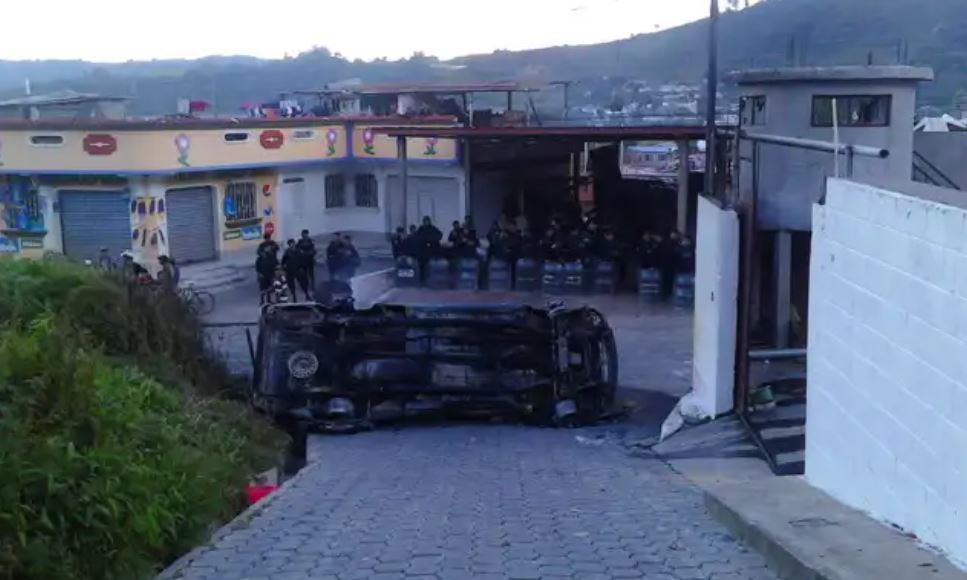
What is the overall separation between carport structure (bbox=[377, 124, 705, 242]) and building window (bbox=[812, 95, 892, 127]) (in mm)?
8433

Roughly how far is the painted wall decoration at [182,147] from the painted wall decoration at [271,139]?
2.65 metres

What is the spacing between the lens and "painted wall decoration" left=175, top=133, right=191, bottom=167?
2664 centimetres

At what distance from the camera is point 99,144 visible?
1035 inches

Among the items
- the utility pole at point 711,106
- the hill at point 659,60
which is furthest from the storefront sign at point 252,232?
the utility pole at point 711,106

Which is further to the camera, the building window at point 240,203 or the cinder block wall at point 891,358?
the building window at point 240,203

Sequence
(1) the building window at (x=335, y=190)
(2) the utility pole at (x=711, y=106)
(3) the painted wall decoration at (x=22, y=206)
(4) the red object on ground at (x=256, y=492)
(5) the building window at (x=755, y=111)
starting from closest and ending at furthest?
1. (4) the red object on ground at (x=256, y=492)
2. (2) the utility pole at (x=711, y=106)
3. (5) the building window at (x=755, y=111)
4. (3) the painted wall decoration at (x=22, y=206)
5. (1) the building window at (x=335, y=190)

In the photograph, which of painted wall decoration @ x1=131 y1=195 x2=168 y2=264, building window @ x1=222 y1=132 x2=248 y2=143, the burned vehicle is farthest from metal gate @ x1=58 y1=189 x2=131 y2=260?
the burned vehicle

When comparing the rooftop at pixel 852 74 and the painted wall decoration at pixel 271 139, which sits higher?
the rooftop at pixel 852 74

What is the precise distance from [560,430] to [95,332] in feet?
17.4

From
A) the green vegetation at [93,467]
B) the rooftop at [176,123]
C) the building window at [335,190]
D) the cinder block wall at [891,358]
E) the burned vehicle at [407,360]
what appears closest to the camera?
the green vegetation at [93,467]

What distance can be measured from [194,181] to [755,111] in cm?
1570

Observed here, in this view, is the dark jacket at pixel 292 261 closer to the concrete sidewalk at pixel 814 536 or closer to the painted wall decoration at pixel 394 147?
the painted wall decoration at pixel 394 147

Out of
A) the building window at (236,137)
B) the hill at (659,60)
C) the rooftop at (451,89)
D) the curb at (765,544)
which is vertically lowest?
the curb at (765,544)

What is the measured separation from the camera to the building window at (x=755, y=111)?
1628 centimetres
